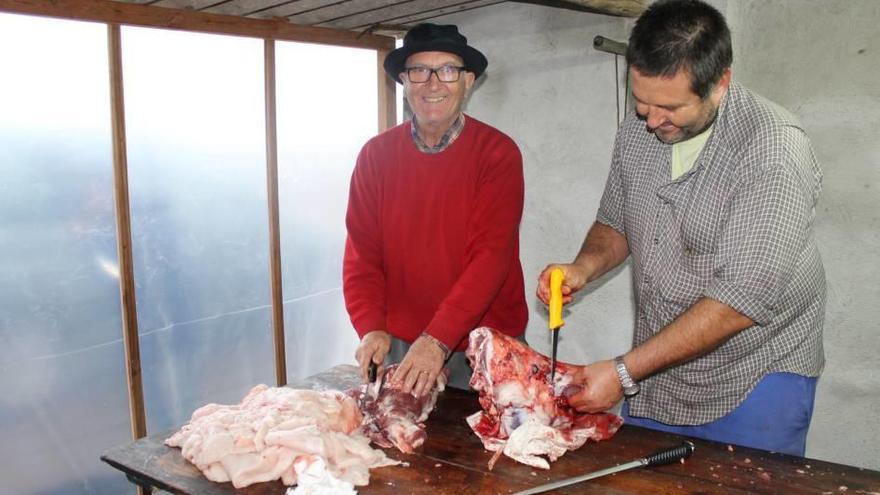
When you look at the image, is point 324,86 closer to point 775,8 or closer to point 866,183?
point 775,8

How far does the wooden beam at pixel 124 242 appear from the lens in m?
4.02

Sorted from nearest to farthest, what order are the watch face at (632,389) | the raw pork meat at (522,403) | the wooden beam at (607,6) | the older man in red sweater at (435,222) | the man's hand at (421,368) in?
the watch face at (632,389) < the raw pork meat at (522,403) < the man's hand at (421,368) < the older man in red sweater at (435,222) < the wooden beam at (607,6)

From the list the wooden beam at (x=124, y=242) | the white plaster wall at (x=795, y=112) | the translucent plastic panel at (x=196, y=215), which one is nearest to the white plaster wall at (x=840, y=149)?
the white plaster wall at (x=795, y=112)

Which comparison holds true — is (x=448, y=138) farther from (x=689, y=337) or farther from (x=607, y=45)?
(x=689, y=337)

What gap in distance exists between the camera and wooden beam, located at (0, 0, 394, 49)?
3.61m

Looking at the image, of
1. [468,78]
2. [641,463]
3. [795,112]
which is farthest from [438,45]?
[795,112]

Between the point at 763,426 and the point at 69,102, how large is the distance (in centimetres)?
379

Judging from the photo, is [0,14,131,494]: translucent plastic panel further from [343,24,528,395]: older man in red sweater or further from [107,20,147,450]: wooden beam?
[343,24,528,395]: older man in red sweater

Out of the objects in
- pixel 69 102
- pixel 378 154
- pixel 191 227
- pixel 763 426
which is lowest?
pixel 763 426

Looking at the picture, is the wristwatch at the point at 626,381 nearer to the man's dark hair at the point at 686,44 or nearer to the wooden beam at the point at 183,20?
the man's dark hair at the point at 686,44

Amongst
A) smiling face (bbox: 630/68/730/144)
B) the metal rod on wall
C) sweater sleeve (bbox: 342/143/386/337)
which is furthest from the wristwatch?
the metal rod on wall

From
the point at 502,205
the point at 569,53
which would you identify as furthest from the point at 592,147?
the point at 502,205

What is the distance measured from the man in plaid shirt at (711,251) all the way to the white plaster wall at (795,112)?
1569 mm

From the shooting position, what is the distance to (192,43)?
446cm
